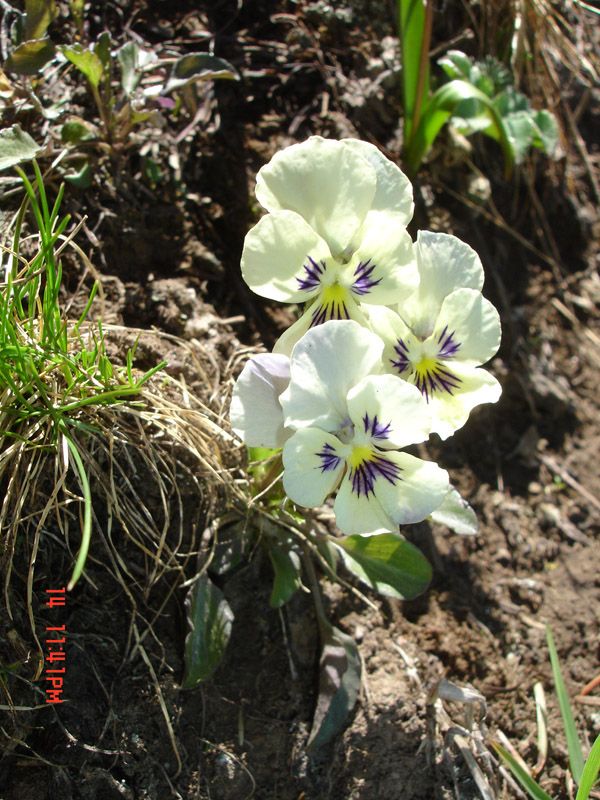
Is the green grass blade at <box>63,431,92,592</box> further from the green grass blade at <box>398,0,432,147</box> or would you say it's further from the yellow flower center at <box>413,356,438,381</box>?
the green grass blade at <box>398,0,432,147</box>

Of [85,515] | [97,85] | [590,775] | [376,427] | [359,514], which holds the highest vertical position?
[97,85]

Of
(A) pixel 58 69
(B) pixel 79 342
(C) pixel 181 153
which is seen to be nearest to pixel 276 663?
(B) pixel 79 342

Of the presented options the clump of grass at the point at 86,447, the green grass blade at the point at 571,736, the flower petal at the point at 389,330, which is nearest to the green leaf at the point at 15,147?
the clump of grass at the point at 86,447

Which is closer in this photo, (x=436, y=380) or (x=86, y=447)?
(x=436, y=380)

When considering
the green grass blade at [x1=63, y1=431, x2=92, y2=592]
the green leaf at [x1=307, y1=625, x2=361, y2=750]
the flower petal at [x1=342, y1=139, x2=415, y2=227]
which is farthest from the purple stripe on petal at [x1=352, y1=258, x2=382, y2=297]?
the green leaf at [x1=307, y1=625, x2=361, y2=750]

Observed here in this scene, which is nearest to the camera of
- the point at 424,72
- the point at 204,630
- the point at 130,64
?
the point at 204,630

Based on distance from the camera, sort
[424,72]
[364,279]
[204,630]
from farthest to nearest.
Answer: [424,72]
[204,630]
[364,279]

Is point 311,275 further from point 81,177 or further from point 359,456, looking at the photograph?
point 81,177

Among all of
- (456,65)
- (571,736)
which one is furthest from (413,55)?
(571,736)

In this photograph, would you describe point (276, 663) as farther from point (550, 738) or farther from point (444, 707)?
point (550, 738)
